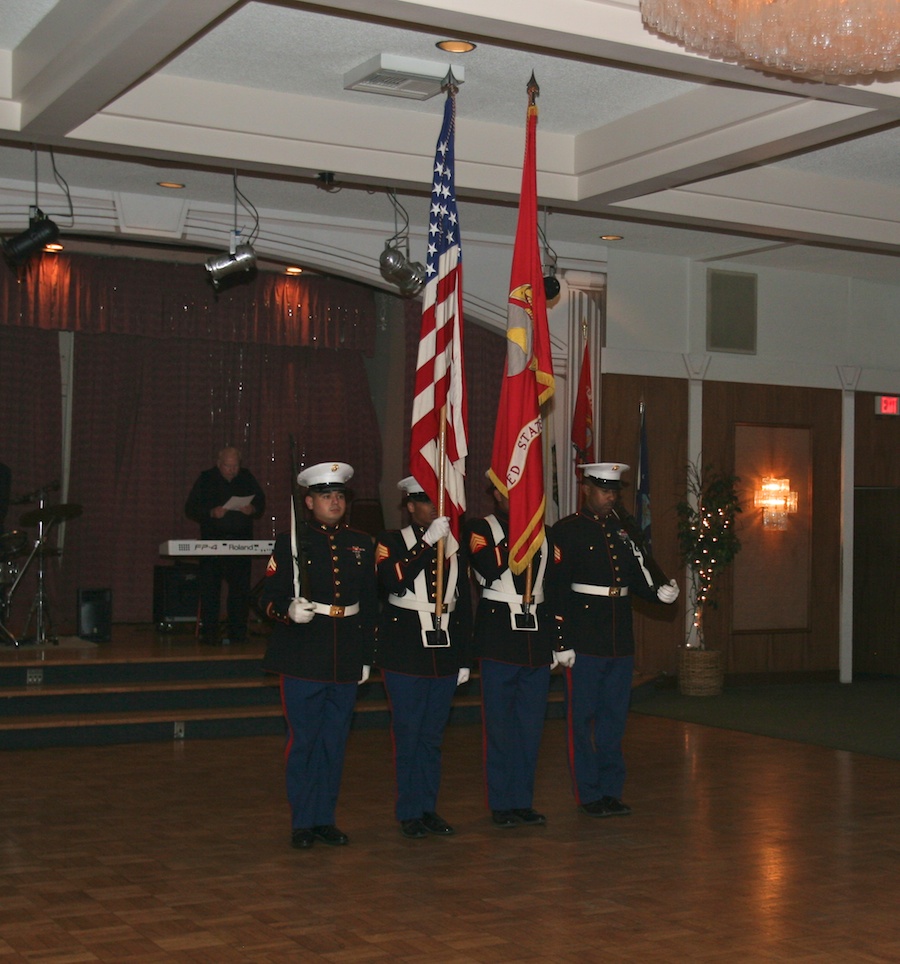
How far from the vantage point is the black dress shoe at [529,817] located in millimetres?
6141

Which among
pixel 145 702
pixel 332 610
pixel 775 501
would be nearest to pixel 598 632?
pixel 332 610

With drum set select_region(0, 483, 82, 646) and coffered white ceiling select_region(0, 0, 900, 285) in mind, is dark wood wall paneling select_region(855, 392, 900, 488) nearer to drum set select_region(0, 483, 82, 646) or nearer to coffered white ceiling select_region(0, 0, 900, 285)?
coffered white ceiling select_region(0, 0, 900, 285)

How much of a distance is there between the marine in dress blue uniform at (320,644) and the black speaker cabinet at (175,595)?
17.3 feet

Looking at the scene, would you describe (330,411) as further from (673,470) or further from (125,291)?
(673,470)

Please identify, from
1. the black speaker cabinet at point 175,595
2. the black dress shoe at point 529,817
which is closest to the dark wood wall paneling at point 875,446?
the black speaker cabinet at point 175,595

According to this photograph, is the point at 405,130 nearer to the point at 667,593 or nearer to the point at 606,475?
the point at 606,475

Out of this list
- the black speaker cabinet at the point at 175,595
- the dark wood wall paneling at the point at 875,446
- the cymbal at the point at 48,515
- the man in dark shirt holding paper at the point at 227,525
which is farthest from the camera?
the dark wood wall paneling at the point at 875,446

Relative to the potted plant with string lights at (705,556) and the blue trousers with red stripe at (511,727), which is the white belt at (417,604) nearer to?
the blue trousers with red stripe at (511,727)

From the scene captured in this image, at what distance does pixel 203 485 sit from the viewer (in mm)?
10430

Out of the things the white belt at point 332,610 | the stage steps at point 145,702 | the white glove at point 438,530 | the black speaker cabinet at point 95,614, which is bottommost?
the stage steps at point 145,702

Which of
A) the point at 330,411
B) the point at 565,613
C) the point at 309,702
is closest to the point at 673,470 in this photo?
the point at 330,411

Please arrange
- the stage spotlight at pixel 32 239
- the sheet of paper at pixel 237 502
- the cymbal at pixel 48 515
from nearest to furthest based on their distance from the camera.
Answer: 1. the stage spotlight at pixel 32 239
2. the cymbal at pixel 48 515
3. the sheet of paper at pixel 237 502

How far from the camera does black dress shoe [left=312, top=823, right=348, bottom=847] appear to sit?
5691 millimetres

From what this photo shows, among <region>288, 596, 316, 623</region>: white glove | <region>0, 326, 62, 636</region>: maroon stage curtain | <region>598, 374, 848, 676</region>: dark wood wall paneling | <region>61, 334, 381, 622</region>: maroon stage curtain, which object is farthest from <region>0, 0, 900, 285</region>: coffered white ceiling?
<region>61, 334, 381, 622</region>: maroon stage curtain
